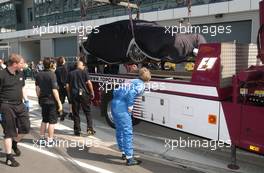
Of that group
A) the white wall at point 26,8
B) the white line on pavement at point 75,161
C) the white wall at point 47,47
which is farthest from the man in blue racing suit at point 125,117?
the white wall at point 26,8

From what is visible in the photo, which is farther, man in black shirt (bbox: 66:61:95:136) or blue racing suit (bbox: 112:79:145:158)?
man in black shirt (bbox: 66:61:95:136)

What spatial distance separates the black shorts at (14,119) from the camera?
5.88 m

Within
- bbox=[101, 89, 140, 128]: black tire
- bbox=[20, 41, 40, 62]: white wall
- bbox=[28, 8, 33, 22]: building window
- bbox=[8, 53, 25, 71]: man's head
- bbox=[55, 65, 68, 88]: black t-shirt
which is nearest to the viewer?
bbox=[8, 53, 25, 71]: man's head

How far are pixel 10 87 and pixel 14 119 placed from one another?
55 cm

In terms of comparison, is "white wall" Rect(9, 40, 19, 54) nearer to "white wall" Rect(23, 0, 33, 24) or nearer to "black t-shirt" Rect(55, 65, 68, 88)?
"white wall" Rect(23, 0, 33, 24)

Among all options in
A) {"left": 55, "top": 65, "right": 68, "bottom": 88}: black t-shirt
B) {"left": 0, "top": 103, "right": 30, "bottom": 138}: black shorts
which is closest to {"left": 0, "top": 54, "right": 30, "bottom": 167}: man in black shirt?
{"left": 0, "top": 103, "right": 30, "bottom": 138}: black shorts

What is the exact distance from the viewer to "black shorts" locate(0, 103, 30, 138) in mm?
5883

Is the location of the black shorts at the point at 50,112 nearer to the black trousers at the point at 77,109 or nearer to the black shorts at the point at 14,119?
the black shorts at the point at 14,119

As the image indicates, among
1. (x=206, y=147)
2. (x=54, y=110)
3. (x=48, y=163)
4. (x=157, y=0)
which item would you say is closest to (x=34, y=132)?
(x=54, y=110)

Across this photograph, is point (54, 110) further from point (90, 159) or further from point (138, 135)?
point (138, 135)

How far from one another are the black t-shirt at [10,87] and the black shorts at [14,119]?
102mm

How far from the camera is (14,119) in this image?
598 cm

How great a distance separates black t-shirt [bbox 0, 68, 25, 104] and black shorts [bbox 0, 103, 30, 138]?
102 millimetres

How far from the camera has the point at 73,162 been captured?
6.19 m
